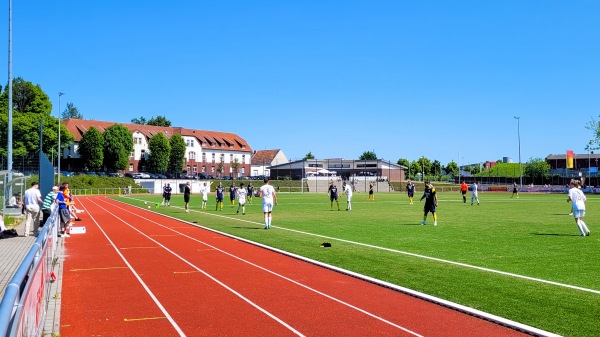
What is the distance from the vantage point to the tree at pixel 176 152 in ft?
325

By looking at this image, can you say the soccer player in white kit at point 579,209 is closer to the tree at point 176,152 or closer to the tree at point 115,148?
the tree at point 115,148

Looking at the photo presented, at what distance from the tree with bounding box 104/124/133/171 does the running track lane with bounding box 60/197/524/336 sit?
260 ft

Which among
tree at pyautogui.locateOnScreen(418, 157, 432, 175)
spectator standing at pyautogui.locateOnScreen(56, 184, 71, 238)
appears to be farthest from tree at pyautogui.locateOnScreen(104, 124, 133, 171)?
tree at pyautogui.locateOnScreen(418, 157, 432, 175)

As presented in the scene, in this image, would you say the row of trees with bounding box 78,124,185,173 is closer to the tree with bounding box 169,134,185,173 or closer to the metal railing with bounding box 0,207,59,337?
the tree with bounding box 169,134,185,173

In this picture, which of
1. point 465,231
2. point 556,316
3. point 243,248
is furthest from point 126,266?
point 465,231

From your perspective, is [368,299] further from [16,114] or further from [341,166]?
[341,166]

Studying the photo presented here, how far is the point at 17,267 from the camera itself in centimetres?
1188

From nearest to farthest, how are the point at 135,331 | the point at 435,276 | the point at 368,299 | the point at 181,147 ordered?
the point at 135,331
the point at 368,299
the point at 435,276
the point at 181,147

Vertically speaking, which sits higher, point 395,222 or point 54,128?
point 54,128

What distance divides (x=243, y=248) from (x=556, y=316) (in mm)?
9544

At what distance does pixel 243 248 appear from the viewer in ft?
50.6

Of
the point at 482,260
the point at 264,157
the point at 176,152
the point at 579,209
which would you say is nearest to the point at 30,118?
the point at 176,152

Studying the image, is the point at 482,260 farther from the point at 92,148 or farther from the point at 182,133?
the point at 182,133

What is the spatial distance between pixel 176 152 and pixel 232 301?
306ft
